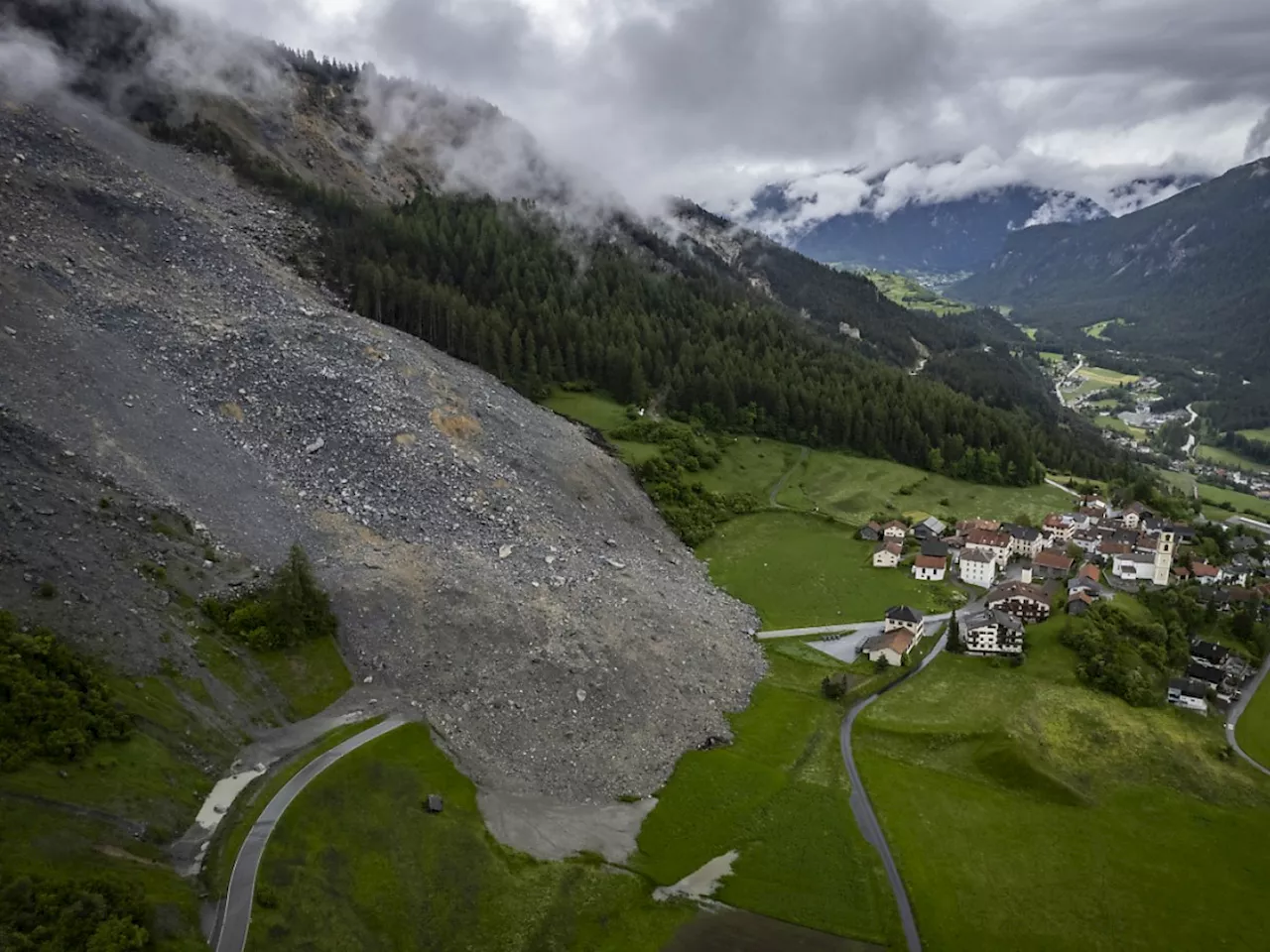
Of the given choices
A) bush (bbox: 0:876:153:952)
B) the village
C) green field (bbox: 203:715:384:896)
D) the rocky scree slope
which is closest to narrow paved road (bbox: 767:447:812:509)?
the village

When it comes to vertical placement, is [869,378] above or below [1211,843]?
above

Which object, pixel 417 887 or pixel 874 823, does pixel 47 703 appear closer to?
pixel 417 887

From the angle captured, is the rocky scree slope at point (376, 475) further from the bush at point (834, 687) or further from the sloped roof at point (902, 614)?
the sloped roof at point (902, 614)

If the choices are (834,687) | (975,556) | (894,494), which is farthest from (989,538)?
(834,687)


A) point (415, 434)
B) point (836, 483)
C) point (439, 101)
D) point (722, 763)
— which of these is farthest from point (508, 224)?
point (722, 763)

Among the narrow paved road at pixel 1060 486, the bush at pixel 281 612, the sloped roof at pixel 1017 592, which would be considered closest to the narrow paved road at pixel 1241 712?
the sloped roof at pixel 1017 592

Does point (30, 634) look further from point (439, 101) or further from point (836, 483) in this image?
point (439, 101)
